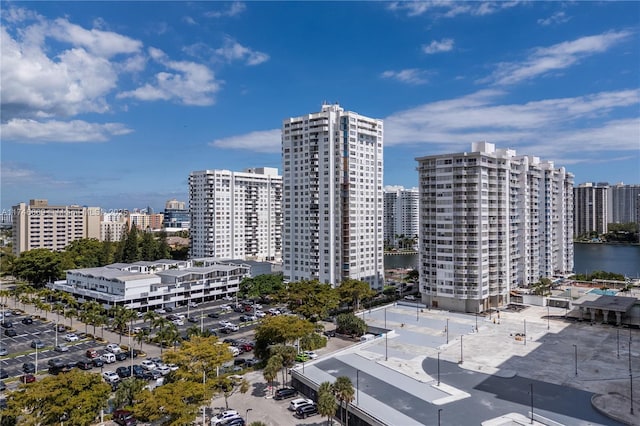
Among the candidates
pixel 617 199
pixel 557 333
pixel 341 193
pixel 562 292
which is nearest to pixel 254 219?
pixel 341 193

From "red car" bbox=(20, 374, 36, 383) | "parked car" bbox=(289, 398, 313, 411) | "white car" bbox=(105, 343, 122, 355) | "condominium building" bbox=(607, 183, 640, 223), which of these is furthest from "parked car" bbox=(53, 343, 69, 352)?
"condominium building" bbox=(607, 183, 640, 223)

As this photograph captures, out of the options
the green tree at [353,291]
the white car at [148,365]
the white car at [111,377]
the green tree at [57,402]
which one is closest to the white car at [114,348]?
the white car at [148,365]

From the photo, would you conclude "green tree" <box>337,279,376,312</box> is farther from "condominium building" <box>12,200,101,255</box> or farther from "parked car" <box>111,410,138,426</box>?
"condominium building" <box>12,200,101,255</box>

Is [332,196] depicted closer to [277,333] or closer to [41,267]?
[277,333]

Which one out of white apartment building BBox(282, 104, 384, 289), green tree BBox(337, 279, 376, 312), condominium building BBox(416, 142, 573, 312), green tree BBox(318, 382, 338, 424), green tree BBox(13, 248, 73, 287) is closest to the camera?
green tree BBox(318, 382, 338, 424)

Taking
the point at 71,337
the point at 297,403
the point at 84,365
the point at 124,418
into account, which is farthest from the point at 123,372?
the point at 297,403

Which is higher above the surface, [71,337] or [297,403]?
[297,403]

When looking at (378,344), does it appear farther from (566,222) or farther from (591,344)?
(566,222)
